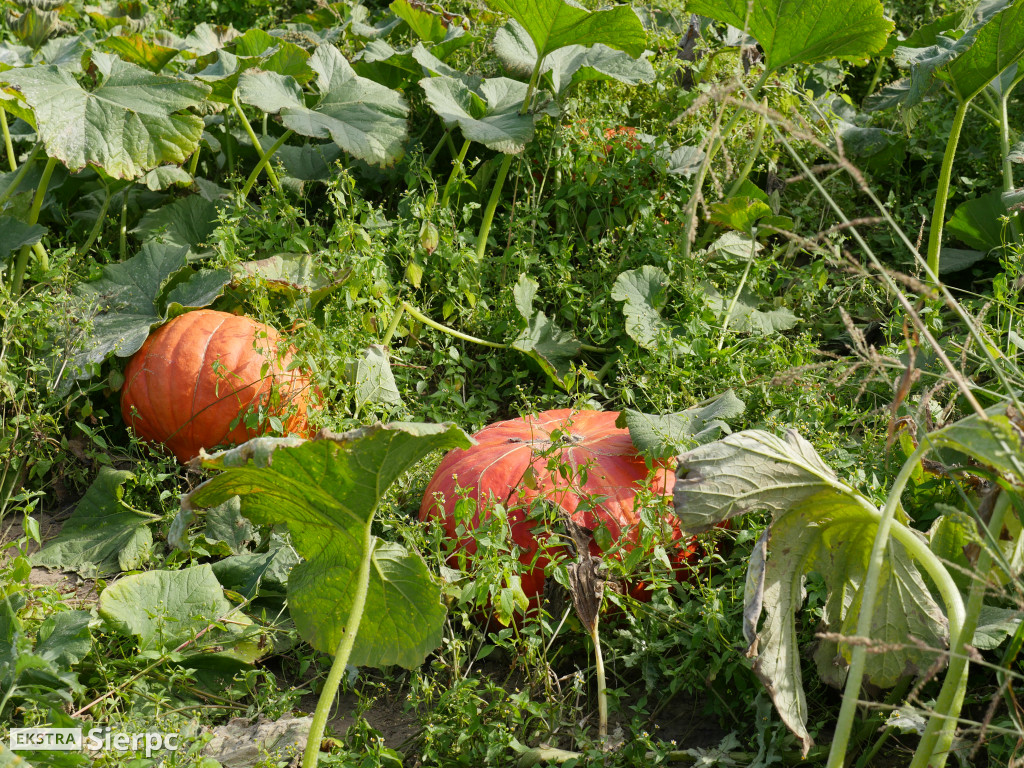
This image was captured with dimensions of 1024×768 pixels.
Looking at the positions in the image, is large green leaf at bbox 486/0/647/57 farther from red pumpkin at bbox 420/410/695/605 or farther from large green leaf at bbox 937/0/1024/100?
red pumpkin at bbox 420/410/695/605

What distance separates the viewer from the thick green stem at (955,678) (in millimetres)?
1485

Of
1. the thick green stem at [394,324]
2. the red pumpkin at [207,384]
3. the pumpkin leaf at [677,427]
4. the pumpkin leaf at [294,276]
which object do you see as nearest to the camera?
the pumpkin leaf at [677,427]

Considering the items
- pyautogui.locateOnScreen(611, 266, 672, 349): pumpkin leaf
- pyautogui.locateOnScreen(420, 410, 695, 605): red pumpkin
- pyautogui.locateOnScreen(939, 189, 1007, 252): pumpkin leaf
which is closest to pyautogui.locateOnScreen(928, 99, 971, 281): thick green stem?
pyautogui.locateOnScreen(939, 189, 1007, 252): pumpkin leaf

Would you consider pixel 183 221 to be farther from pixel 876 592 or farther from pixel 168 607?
pixel 876 592

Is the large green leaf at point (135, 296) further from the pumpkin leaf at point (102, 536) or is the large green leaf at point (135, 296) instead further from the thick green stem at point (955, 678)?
the thick green stem at point (955, 678)

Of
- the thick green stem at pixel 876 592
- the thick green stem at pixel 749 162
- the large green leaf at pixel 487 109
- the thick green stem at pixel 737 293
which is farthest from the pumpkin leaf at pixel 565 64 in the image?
the thick green stem at pixel 876 592

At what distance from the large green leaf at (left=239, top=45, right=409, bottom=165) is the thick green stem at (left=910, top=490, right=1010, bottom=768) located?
2237 millimetres

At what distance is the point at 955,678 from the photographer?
1.50 m

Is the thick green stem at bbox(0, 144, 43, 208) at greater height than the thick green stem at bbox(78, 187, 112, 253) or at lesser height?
greater

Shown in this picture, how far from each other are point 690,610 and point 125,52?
2723 millimetres

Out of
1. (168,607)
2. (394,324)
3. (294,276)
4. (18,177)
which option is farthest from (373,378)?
(18,177)

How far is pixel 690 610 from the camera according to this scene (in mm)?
2041

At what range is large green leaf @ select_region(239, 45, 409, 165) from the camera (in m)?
3.04

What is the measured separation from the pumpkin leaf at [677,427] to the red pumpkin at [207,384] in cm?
96
